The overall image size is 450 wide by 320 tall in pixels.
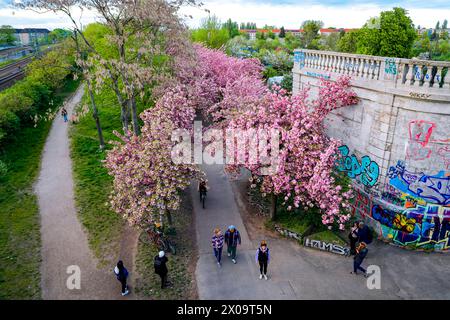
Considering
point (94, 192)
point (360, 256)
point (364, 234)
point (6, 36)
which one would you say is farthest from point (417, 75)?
point (6, 36)

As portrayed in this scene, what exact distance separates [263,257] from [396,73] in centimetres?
851

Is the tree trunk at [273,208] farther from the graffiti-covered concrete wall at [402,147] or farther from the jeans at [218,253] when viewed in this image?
the jeans at [218,253]

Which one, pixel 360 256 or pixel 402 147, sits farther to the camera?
pixel 402 147

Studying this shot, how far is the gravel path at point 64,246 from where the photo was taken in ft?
37.4

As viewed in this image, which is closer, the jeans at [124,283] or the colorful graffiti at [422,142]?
the jeans at [124,283]

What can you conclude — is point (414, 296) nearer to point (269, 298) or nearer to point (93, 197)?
point (269, 298)

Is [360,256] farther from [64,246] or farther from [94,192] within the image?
[94,192]

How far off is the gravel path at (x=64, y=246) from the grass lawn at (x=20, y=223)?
346 millimetres

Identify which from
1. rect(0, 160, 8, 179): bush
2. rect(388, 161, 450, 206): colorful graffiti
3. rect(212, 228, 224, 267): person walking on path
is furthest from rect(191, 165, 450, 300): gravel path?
rect(0, 160, 8, 179): bush

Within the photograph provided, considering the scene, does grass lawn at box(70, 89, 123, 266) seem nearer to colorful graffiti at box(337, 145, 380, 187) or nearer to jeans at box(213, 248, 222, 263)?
jeans at box(213, 248, 222, 263)

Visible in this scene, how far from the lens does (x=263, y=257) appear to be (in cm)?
1174

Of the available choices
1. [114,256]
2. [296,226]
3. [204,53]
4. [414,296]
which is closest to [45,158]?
[114,256]

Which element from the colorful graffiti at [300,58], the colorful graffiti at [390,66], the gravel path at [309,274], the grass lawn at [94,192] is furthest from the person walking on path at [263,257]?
the colorful graffiti at [300,58]

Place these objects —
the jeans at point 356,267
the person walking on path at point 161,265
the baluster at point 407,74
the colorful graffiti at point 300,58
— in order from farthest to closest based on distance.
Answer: the colorful graffiti at point 300,58 < the baluster at point 407,74 < the jeans at point 356,267 < the person walking on path at point 161,265
